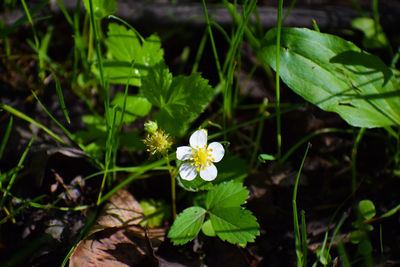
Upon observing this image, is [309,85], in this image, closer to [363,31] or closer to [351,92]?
[351,92]

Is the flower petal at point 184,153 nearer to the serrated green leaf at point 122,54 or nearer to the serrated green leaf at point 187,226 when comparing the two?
the serrated green leaf at point 187,226

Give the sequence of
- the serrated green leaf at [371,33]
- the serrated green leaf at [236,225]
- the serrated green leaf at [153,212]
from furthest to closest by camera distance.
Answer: the serrated green leaf at [371,33] → the serrated green leaf at [153,212] → the serrated green leaf at [236,225]

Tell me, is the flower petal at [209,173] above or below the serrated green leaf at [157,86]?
below

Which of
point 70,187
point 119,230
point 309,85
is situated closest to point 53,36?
point 70,187

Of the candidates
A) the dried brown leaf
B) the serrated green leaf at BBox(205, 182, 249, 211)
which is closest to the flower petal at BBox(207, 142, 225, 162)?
the serrated green leaf at BBox(205, 182, 249, 211)

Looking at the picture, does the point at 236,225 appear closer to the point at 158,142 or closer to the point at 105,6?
the point at 158,142

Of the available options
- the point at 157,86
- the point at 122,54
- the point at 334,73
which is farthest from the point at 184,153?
the point at 334,73

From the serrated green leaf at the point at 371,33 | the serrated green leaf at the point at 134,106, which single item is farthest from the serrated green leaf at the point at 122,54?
the serrated green leaf at the point at 371,33
